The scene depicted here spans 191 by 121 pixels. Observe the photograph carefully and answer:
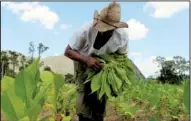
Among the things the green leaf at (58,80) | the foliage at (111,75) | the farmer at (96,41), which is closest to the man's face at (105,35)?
the farmer at (96,41)

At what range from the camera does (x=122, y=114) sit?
4000 millimetres

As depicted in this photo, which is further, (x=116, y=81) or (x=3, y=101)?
(x=116, y=81)

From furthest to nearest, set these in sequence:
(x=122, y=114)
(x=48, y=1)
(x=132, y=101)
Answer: (x=132, y=101)
(x=122, y=114)
(x=48, y=1)

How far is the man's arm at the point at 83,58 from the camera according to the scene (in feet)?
7.77

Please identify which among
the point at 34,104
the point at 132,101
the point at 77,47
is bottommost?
the point at 132,101

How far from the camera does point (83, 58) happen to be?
7.97 ft

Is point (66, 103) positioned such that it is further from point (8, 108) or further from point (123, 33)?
point (8, 108)

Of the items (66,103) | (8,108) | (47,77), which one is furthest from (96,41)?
(8,108)

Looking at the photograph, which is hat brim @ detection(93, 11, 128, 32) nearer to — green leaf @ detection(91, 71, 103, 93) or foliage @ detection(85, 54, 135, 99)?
foliage @ detection(85, 54, 135, 99)

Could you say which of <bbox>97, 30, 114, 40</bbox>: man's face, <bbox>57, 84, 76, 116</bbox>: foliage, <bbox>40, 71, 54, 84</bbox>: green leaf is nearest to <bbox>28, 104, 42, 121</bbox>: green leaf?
<bbox>40, 71, 54, 84</bbox>: green leaf

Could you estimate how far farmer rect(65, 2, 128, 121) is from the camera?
95.1 inches

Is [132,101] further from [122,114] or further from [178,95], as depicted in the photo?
[122,114]

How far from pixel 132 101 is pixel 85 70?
299cm

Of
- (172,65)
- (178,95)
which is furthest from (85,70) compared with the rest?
(172,65)
